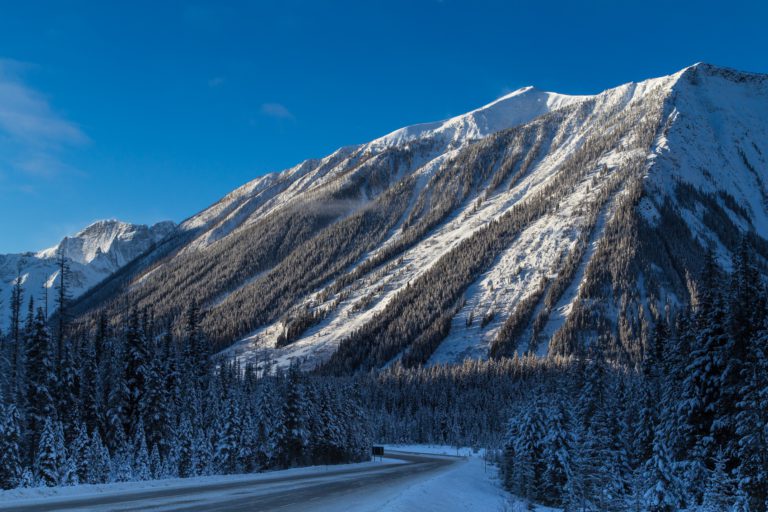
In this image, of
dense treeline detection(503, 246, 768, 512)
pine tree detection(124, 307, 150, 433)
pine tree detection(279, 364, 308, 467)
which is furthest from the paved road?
pine tree detection(279, 364, 308, 467)

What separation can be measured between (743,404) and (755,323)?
225 inches

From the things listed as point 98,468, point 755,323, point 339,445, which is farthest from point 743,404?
point 339,445

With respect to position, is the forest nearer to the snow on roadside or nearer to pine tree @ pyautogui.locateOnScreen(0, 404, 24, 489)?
pine tree @ pyautogui.locateOnScreen(0, 404, 24, 489)

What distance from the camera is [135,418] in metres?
55.4

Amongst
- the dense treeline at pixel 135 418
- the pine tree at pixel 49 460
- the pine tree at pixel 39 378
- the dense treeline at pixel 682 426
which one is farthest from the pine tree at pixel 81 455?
the dense treeline at pixel 682 426

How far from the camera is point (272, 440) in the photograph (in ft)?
203

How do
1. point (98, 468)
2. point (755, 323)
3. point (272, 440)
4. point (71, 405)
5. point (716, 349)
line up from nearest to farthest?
point (755, 323)
point (716, 349)
point (98, 468)
point (71, 405)
point (272, 440)

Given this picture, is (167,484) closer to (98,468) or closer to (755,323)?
(98,468)

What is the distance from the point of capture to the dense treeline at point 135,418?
43469 mm

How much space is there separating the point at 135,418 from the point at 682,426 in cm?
4256

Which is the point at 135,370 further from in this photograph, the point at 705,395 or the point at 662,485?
the point at 705,395

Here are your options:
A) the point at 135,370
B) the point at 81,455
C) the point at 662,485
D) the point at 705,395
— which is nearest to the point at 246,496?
the point at 662,485

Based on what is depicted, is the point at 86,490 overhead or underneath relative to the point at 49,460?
overhead

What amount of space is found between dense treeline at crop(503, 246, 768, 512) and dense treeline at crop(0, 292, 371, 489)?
23.2 m
